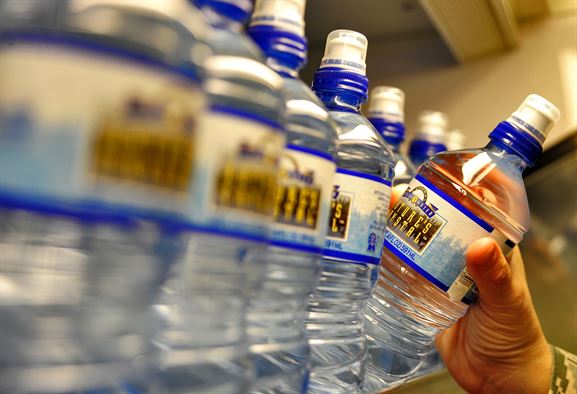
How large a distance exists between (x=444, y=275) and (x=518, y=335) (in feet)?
1.36

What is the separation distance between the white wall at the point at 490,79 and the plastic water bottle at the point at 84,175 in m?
1.80

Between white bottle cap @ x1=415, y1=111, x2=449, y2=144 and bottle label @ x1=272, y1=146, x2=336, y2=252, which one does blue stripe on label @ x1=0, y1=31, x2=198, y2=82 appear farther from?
white bottle cap @ x1=415, y1=111, x2=449, y2=144

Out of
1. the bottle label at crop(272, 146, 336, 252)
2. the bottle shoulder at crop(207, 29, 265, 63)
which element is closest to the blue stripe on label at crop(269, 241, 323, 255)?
the bottle label at crop(272, 146, 336, 252)

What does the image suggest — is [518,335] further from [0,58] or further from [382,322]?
[0,58]

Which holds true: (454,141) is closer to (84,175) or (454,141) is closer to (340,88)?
(340,88)

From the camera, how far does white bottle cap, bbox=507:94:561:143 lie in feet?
3.12

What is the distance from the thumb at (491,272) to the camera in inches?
33.1

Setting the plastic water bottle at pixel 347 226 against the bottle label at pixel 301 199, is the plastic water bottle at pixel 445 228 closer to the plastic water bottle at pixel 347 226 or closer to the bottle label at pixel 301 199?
the plastic water bottle at pixel 347 226

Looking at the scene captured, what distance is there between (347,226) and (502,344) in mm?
623

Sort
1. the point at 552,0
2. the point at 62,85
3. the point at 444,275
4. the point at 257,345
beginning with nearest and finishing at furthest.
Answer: the point at 62,85
the point at 257,345
the point at 444,275
the point at 552,0

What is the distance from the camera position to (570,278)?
7.87ft

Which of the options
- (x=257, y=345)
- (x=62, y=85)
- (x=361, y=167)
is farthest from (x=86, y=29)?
(x=361, y=167)

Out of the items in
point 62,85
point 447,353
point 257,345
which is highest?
point 62,85

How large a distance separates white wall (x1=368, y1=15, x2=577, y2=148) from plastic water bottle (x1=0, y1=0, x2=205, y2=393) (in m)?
1.80
